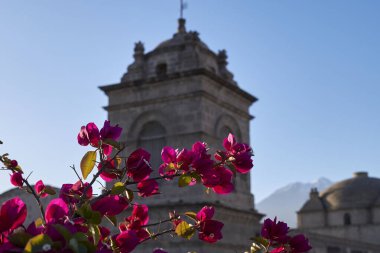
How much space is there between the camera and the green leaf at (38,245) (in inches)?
53.0

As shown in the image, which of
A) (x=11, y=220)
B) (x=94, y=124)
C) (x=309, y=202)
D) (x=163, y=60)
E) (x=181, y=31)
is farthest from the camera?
(x=309, y=202)

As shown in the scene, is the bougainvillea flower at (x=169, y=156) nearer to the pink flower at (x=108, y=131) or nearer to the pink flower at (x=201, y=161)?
the pink flower at (x=201, y=161)

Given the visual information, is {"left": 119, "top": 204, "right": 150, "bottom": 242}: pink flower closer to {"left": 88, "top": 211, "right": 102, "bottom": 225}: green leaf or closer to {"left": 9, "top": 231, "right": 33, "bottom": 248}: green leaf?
{"left": 88, "top": 211, "right": 102, "bottom": 225}: green leaf

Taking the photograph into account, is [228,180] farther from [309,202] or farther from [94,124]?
[309,202]

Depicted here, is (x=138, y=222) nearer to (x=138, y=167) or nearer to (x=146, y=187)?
(x=146, y=187)

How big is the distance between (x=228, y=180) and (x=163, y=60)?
1675 centimetres

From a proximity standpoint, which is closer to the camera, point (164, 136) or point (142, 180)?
point (142, 180)

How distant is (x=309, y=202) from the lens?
45.0 meters

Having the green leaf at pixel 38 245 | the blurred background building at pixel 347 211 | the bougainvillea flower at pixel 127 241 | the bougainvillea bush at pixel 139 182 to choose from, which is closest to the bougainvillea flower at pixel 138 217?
the bougainvillea bush at pixel 139 182

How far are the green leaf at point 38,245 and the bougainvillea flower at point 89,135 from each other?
3.27 ft

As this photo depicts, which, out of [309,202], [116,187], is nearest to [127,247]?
[116,187]

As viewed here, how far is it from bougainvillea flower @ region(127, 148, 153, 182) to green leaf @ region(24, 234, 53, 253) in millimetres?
897

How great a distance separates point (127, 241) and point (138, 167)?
35cm

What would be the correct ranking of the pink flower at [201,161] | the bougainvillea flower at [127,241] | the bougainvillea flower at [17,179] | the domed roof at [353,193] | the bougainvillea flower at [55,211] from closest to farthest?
1. the bougainvillea flower at [55,211]
2. the bougainvillea flower at [127,241]
3. the pink flower at [201,161]
4. the bougainvillea flower at [17,179]
5. the domed roof at [353,193]
